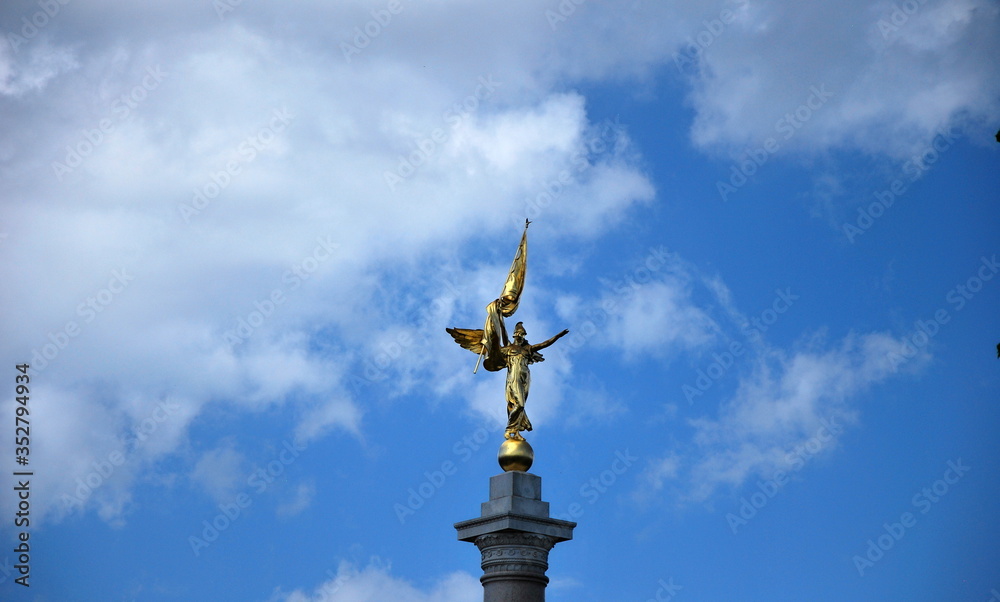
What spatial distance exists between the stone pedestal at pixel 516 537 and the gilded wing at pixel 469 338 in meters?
3.48

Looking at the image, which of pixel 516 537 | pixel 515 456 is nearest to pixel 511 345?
pixel 515 456

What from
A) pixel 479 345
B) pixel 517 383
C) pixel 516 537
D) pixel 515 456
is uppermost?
pixel 479 345

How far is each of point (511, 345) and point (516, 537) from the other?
14.7 feet

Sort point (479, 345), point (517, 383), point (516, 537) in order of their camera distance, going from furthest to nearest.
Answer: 1. point (479, 345)
2. point (517, 383)
3. point (516, 537)

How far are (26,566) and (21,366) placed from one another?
16.3 feet

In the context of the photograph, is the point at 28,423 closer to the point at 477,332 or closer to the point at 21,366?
the point at 21,366

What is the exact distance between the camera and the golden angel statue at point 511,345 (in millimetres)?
26281

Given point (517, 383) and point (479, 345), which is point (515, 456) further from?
point (479, 345)

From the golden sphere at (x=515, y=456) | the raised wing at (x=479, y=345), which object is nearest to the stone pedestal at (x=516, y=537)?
the golden sphere at (x=515, y=456)

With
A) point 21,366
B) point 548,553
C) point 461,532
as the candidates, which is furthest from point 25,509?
point 548,553

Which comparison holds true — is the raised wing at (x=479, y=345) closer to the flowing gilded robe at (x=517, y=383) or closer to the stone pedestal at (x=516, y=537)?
the flowing gilded robe at (x=517, y=383)

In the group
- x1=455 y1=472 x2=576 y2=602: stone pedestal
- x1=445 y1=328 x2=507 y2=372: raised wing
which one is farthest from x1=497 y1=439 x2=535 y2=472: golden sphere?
x1=445 y1=328 x2=507 y2=372: raised wing

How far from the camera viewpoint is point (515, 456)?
25.7 meters

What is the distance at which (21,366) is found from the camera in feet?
97.5
